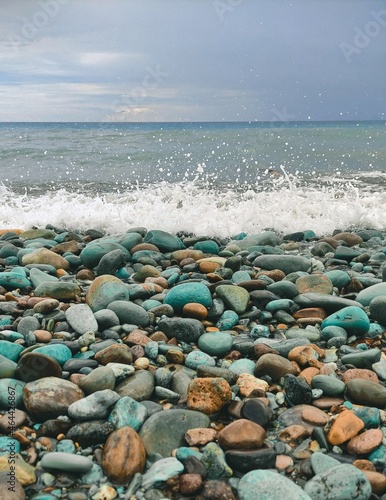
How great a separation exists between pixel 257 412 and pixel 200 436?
0.24 m

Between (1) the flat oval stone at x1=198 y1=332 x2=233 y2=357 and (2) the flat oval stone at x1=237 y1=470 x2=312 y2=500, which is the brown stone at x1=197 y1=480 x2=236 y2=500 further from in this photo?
(1) the flat oval stone at x1=198 y1=332 x2=233 y2=357

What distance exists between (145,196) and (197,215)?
1.61m

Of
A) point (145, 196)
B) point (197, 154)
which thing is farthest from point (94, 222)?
point (197, 154)

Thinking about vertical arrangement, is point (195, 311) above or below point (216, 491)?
above

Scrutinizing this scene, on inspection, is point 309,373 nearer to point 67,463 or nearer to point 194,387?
point 194,387

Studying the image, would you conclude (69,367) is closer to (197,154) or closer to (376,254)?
(376,254)

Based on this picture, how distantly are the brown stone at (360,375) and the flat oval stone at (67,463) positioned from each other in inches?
44.3

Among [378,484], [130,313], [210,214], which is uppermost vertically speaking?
[210,214]

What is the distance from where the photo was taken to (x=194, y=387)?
197cm

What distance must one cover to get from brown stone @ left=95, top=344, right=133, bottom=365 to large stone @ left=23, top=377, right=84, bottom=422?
0.88 feet

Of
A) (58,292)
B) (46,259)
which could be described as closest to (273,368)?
(58,292)

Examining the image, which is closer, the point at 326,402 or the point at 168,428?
the point at 168,428

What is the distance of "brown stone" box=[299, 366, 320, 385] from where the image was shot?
7.02 ft

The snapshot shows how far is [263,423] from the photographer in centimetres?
183
